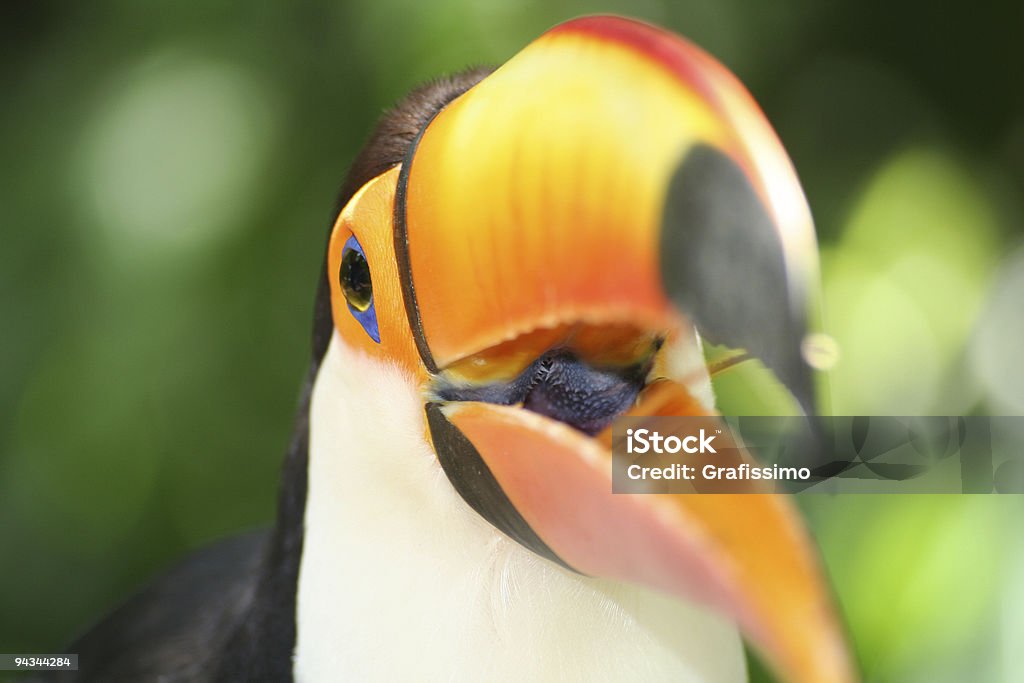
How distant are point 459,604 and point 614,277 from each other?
1.23 ft

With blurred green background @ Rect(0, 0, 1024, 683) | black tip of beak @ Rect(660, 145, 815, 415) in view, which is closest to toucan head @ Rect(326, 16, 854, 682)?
black tip of beak @ Rect(660, 145, 815, 415)

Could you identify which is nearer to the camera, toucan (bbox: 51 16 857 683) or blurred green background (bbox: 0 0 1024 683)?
toucan (bbox: 51 16 857 683)

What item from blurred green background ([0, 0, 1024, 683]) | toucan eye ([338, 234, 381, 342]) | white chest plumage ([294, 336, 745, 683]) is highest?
blurred green background ([0, 0, 1024, 683])

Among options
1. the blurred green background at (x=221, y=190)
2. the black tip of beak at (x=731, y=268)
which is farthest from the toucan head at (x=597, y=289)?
the blurred green background at (x=221, y=190)

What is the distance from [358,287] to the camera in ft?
2.90

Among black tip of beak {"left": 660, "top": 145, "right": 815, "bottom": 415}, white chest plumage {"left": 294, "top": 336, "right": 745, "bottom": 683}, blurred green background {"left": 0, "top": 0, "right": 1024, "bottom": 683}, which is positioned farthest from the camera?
blurred green background {"left": 0, "top": 0, "right": 1024, "bottom": 683}

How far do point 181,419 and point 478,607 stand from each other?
66.8 inches

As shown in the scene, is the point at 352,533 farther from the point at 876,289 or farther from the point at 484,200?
the point at 876,289

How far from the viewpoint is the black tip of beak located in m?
0.56

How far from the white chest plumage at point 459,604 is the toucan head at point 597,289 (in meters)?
0.05

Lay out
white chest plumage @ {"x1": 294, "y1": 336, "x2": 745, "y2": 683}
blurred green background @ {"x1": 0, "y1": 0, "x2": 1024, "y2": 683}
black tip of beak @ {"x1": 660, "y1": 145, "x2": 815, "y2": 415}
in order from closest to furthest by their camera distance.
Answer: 1. black tip of beak @ {"x1": 660, "y1": 145, "x2": 815, "y2": 415}
2. white chest plumage @ {"x1": 294, "y1": 336, "x2": 745, "y2": 683}
3. blurred green background @ {"x1": 0, "y1": 0, "x2": 1024, "y2": 683}

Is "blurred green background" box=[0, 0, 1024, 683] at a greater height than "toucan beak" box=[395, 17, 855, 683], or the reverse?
"blurred green background" box=[0, 0, 1024, 683]

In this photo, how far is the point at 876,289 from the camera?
2.07 m

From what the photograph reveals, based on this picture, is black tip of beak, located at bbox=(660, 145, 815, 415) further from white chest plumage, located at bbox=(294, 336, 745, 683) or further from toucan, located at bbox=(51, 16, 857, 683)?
white chest plumage, located at bbox=(294, 336, 745, 683)
